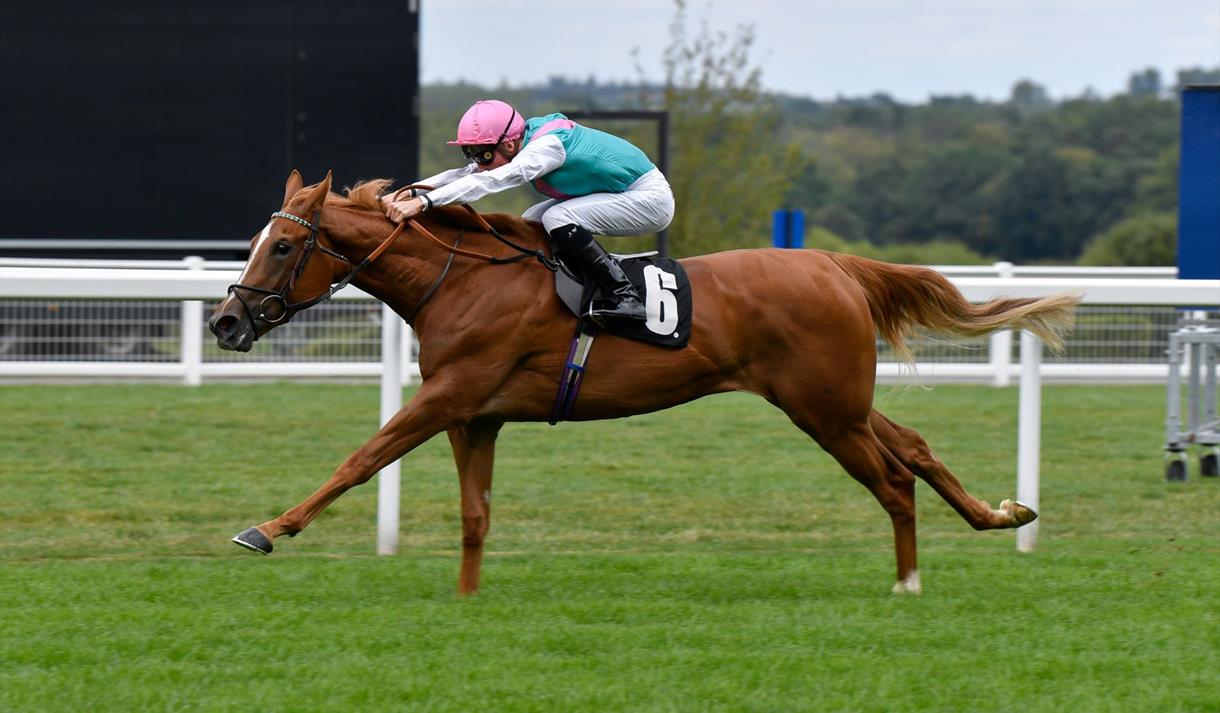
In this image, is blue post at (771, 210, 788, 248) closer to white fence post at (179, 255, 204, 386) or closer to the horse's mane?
white fence post at (179, 255, 204, 386)

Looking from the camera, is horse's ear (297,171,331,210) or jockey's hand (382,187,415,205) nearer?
horse's ear (297,171,331,210)

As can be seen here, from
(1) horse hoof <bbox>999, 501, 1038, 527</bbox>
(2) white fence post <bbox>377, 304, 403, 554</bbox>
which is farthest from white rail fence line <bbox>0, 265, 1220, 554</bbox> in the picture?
(1) horse hoof <bbox>999, 501, 1038, 527</bbox>

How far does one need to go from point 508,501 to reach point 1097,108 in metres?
62.6

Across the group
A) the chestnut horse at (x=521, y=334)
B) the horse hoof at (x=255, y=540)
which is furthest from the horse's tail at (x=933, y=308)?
the horse hoof at (x=255, y=540)

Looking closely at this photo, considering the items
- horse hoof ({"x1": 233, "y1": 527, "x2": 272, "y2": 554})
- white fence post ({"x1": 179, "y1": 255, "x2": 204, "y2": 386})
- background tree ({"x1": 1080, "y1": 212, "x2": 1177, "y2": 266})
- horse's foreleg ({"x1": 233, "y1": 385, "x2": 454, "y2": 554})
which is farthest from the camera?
background tree ({"x1": 1080, "y1": 212, "x2": 1177, "y2": 266})

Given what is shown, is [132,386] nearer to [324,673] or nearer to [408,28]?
[408,28]

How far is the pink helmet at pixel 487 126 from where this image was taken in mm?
5586

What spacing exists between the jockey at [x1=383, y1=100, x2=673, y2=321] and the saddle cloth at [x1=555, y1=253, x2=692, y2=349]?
4cm

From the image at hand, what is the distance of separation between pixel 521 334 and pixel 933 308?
1.69 metres

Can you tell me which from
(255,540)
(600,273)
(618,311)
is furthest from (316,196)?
(255,540)

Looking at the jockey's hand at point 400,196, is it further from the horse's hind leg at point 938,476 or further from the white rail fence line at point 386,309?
the horse's hind leg at point 938,476

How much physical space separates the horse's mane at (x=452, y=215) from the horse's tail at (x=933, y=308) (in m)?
1.19

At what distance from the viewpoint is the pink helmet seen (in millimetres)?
5586

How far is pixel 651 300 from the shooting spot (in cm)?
566
